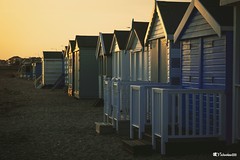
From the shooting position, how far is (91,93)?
1102 inches

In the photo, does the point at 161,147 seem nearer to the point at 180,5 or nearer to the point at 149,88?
the point at 149,88

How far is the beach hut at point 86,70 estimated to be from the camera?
91.6 ft

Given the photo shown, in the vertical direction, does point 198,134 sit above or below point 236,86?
below

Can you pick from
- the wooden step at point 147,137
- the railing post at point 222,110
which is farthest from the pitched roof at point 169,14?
the railing post at point 222,110

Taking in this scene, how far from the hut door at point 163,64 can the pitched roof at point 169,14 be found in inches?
29.3

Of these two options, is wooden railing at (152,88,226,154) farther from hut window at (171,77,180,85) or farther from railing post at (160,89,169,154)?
hut window at (171,77,180,85)

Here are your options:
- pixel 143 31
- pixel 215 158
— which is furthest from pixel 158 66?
pixel 215 158

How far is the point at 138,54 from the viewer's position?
708 inches

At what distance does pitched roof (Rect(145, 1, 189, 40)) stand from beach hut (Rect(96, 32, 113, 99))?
30.4ft

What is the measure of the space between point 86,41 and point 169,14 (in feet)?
50.5

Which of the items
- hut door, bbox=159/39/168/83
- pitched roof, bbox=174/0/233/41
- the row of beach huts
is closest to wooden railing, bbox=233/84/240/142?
the row of beach huts

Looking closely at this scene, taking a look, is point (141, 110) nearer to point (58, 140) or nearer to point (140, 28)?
point (58, 140)

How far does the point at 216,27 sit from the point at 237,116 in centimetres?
185

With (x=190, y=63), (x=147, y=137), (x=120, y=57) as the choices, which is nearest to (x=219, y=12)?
(x=190, y=63)
